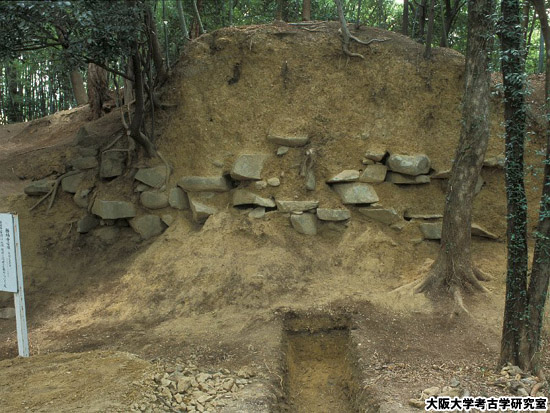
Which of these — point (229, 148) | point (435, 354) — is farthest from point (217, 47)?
point (435, 354)

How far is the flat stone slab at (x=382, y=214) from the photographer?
6.70m

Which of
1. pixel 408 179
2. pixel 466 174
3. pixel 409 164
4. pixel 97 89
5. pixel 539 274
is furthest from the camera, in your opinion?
pixel 97 89

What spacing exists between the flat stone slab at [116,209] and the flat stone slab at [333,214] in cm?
272

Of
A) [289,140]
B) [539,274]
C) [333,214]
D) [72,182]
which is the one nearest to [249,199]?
[289,140]

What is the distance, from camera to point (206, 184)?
6.94m

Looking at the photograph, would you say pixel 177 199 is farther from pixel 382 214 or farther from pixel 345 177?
pixel 382 214

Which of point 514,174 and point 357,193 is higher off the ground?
point 514,174

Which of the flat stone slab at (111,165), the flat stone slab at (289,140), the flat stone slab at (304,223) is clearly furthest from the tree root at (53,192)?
the flat stone slab at (304,223)

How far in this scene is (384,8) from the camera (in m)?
11.4

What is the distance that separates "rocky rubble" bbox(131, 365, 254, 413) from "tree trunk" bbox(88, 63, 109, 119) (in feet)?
20.4

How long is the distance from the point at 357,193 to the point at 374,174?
378 mm

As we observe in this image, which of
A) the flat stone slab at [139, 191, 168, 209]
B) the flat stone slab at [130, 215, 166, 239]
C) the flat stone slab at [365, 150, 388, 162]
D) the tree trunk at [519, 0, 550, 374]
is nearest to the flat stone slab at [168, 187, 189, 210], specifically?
the flat stone slab at [139, 191, 168, 209]

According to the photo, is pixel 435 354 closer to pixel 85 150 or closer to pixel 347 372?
pixel 347 372

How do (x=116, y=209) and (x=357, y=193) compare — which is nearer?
(x=357, y=193)
